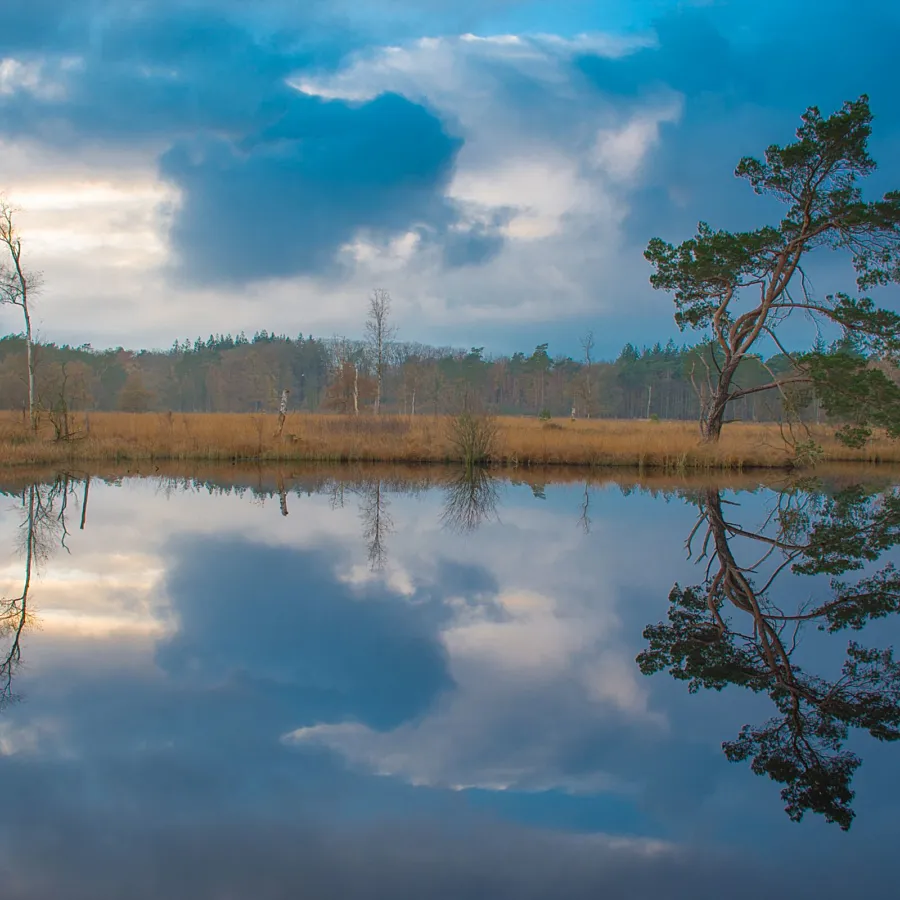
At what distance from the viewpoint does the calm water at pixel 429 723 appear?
3256mm

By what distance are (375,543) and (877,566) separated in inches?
227

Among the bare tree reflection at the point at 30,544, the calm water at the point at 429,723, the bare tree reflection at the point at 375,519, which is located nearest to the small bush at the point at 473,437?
the bare tree reflection at the point at 375,519

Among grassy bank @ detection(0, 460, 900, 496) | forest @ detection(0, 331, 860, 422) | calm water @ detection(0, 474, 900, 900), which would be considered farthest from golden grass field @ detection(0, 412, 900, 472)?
forest @ detection(0, 331, 860, 422)

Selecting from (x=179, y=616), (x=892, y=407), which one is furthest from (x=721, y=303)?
(x=179, y=616)

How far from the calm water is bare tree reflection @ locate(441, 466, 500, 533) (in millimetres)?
2567

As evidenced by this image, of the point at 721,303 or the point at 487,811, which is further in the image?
the point at 721,303

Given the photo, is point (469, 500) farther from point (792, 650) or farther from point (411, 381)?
point (411, 381)

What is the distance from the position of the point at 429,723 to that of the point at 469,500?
10.5m

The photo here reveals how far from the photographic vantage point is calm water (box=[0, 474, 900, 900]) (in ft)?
10.7

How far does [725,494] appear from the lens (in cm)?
1684

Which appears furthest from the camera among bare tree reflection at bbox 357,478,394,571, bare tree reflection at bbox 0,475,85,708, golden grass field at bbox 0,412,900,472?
golden grass field at bbox 0,412,900,472

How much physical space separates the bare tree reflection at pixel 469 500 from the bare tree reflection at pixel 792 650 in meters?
3.24

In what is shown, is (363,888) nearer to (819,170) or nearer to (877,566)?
(877,566)

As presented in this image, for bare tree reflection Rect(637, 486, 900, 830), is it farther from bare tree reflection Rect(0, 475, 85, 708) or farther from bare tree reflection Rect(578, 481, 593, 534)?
bare tree reflection Rect(0, 475, 85, 708)
